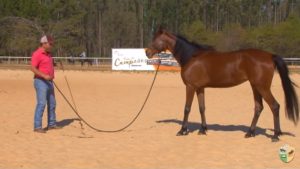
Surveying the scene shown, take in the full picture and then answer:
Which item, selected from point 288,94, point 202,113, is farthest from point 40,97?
point 288,94

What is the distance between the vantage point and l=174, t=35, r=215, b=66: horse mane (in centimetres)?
1028

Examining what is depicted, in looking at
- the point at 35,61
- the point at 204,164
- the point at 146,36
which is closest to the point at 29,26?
the point at 146,36

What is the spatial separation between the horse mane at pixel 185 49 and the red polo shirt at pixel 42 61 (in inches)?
99.7

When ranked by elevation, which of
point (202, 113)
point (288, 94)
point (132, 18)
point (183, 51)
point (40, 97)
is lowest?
point (202, 113)

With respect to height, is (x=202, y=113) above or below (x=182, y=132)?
above

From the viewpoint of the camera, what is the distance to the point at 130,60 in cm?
3619

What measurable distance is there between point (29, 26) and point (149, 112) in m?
46.4

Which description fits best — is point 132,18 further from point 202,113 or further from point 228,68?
point 228,68

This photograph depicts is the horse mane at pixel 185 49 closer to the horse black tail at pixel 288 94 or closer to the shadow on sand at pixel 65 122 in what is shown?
the horse black tail at pixel 288 94

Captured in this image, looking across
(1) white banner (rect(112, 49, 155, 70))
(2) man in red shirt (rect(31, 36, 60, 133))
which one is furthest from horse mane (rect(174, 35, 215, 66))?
(1) white banner (rect(112, 49, 155, 70))

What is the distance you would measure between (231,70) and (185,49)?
3.57 ft

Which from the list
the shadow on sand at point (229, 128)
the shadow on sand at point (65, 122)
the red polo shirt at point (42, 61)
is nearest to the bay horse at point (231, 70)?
the shadow on sand at point (229, 128)

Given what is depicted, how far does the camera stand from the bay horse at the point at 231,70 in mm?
9562

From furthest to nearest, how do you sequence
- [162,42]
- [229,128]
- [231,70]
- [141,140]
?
[229,128]
[162,42]
[231,70]
[141,140]
